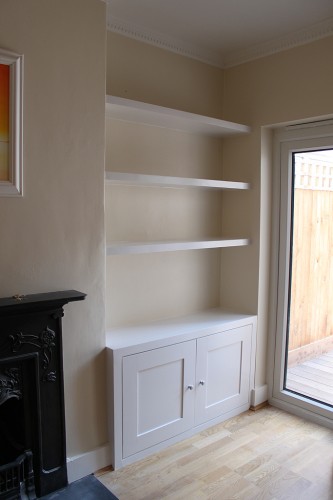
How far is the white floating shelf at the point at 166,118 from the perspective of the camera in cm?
224

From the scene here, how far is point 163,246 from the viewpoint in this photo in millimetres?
2393

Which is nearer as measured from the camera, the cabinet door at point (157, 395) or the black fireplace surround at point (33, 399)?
the black fireplace surround at point (33, 399)

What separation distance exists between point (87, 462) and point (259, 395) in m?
1.40

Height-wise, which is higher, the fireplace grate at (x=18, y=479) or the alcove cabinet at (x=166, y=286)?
the alcove cabinet at (x=166, y=286)

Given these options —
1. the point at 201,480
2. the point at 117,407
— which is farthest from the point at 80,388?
the point at 201,480

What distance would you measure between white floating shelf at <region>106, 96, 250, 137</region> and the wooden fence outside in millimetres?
583

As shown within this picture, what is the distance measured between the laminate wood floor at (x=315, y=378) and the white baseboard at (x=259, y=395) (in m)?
0.18

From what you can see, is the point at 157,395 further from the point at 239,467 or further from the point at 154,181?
the point at 154,181

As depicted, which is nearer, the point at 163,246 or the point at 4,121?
the point at 4,121

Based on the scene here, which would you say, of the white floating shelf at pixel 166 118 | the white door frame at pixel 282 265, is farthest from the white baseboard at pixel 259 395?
the white floating shelf at pixel 166 118

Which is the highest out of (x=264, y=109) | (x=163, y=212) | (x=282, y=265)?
(x=264, y=109)

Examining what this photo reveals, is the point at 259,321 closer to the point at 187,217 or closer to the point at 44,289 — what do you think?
the point at 187,217

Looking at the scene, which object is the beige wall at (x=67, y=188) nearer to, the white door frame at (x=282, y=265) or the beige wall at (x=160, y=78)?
the beige wall at (x=160, y=78)

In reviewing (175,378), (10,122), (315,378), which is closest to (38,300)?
(10,122)
